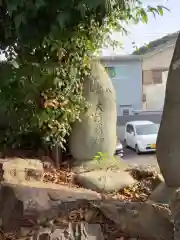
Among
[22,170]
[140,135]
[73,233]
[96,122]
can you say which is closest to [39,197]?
[73,233]

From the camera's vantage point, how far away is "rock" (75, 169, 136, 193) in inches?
151

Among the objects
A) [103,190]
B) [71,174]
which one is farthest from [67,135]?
[103,190]

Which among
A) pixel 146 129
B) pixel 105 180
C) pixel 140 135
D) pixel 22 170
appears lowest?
pixel 140 135

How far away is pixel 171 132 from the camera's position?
3.19 m

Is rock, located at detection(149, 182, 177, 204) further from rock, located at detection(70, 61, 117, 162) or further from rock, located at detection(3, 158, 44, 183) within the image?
rock, located at detection(70, 61, 117, 162)

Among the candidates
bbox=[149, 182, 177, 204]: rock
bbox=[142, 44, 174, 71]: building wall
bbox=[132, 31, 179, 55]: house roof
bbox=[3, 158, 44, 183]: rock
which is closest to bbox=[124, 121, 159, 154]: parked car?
bbox=[132, 31, 179, 55]: house roof

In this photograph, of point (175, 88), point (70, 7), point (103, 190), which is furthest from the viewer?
point (103, 190)

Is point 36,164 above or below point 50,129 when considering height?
below

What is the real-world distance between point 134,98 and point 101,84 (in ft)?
35.8

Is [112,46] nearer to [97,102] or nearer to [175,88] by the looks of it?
[97,102]

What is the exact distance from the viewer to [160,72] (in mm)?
15914

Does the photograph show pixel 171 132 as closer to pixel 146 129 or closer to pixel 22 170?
pixel 22 170

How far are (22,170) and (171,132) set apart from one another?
1.50 m

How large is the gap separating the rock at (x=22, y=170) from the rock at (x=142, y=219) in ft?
4.88
